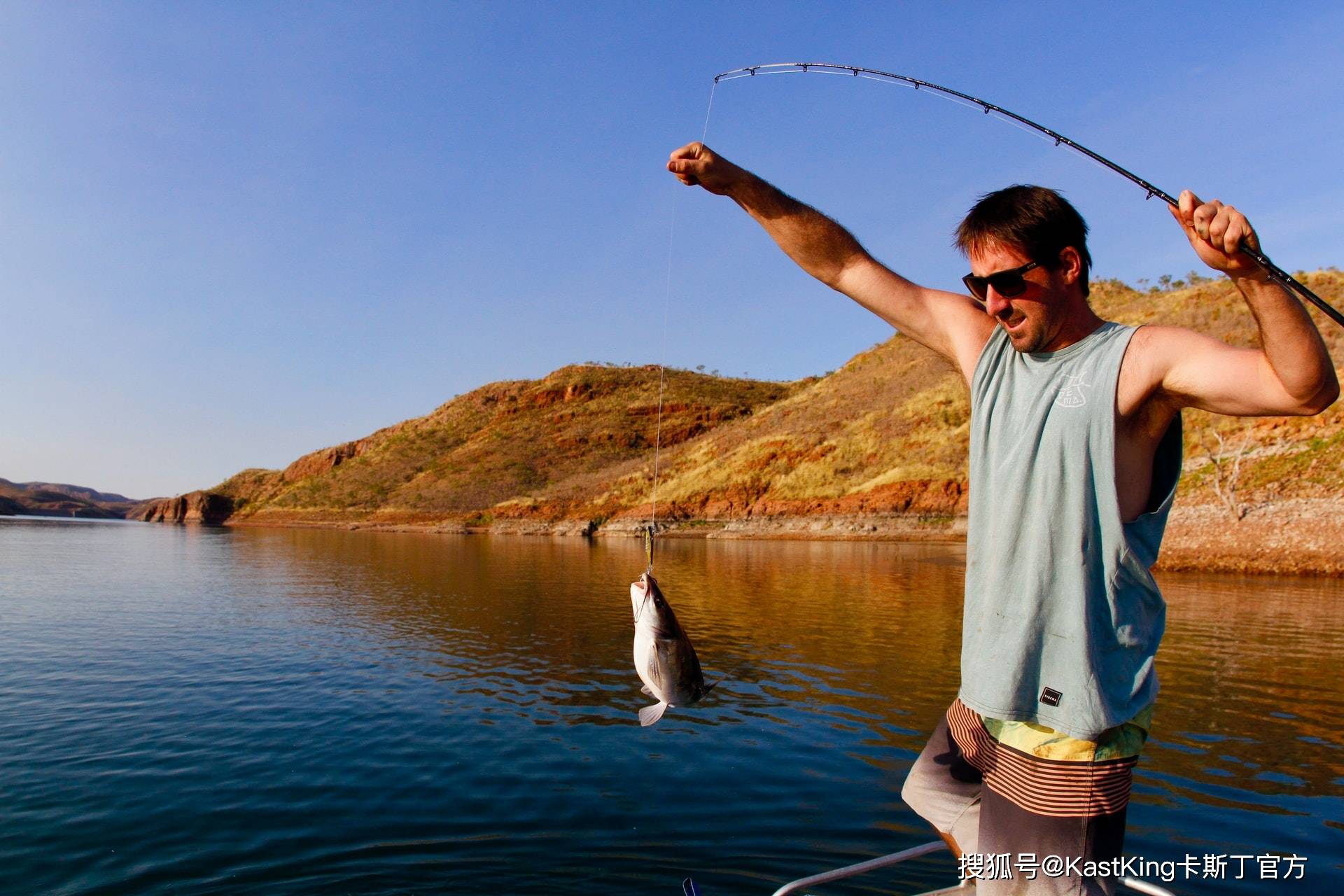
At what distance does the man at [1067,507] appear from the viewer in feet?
8.30

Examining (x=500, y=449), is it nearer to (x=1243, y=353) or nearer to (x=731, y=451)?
(x=731, y=451)

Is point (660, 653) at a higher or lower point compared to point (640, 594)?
lower

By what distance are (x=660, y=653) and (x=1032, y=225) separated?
2.75m

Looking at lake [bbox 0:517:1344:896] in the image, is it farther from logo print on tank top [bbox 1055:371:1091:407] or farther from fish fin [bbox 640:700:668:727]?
logo print on tank top [bbox 1055:371:1091:407]

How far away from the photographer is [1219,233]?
230 cm

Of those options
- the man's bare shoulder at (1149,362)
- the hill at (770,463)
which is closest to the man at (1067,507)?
→ the man's bare shoulder at (1149,362)

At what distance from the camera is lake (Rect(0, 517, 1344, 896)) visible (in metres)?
6.64

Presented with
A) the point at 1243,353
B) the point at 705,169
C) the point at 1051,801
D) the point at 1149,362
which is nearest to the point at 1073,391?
the point at 1149,362

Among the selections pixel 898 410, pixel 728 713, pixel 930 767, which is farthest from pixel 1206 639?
pixel 898 410

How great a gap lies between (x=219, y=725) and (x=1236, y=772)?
37.6 feet

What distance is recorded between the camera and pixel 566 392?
114188 millimetres

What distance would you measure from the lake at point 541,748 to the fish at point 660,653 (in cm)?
237

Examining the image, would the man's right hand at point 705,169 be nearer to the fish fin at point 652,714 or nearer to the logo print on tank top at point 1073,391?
the logo print on tank top at point 1073,391

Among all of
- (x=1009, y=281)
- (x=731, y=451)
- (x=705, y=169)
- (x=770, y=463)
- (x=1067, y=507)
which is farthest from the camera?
(x=731, y=451)
